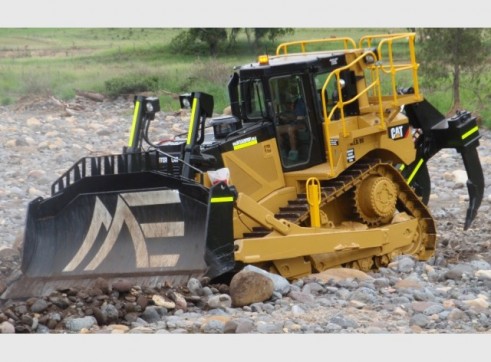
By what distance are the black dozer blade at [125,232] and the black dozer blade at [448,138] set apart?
3080 millimetres

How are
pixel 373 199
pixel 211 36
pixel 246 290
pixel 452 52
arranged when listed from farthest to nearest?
pixel 452 52 → pixel 211 36 → pixel 373 199 → pixel 246 290

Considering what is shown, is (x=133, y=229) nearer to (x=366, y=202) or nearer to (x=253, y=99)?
(x=253, y=99)

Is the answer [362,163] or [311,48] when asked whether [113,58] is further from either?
[362,163]

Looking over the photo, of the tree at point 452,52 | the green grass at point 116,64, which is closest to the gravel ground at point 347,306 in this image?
the green grass at point 116,64

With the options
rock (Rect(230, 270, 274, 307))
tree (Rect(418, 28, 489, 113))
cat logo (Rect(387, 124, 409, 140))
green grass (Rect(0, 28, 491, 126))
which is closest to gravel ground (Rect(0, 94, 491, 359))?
rock (Rect(230, 270, 274, 307))

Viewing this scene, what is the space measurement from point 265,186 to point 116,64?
7.66 meters

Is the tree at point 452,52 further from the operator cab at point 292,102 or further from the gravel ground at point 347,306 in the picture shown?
the operator cab at point 292,102

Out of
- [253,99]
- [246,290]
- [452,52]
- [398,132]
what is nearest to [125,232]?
[246,290]

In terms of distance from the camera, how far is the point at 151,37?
53.1 feet

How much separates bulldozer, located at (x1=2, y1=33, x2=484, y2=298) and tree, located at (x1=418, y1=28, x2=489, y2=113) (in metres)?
5.38

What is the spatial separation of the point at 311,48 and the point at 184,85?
17.8ft

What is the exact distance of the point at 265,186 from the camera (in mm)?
10742

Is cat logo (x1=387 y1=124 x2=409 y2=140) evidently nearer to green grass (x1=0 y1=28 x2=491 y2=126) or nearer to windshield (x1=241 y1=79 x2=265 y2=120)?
windshield (x1=241 y1=79 x2=265 y2=120)

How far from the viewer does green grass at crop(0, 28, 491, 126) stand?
1546 cm
